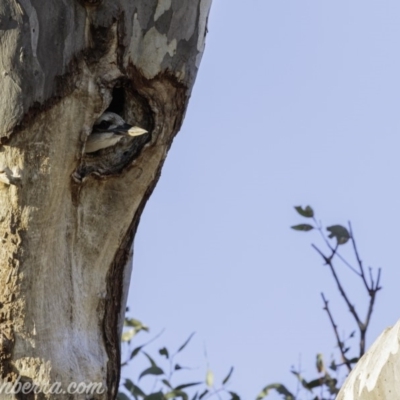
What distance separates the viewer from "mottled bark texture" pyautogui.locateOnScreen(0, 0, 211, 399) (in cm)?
199

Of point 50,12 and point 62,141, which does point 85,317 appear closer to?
point 62,141

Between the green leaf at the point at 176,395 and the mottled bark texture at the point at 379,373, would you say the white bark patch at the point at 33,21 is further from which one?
the green leaf at the point at 176,395

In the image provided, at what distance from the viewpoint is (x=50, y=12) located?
2.01 metres

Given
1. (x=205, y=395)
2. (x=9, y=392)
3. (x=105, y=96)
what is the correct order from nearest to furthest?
1. (x=9, y=392)
2. (x=105, y=96)
3. (x=205, y=395)

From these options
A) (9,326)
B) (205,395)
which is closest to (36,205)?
(9,326)

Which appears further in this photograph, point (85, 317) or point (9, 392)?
point (85, 317)

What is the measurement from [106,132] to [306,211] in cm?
148

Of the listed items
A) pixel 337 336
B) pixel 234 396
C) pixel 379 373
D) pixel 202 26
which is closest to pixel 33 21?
pixel 202 26

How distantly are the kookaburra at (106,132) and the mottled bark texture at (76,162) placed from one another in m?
0.03

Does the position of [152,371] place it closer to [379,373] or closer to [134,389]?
[134,389]

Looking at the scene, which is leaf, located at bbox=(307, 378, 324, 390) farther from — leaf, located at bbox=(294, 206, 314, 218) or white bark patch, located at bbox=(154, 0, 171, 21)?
white bark patch, located at bbox=(154, 0, 171, 21)

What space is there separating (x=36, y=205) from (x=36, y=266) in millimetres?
112

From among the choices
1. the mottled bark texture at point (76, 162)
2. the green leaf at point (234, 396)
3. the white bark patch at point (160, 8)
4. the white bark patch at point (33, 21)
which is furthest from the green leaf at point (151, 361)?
the white bark patch at point (33, 21)

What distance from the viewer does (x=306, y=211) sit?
349cm
